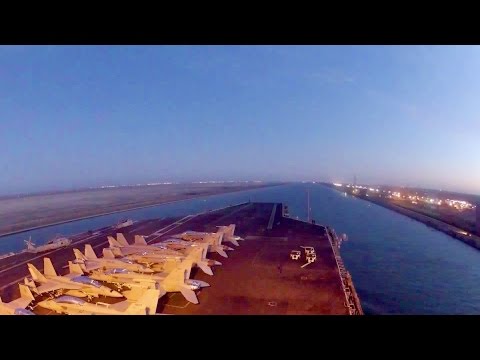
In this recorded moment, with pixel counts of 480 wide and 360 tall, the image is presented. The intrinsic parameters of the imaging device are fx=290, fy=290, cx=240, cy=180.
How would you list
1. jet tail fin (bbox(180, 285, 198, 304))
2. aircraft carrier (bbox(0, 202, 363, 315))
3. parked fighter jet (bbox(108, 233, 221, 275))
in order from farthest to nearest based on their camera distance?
parked fighter jet (bbox(108, 233, 221, 275)) < jet tail fin (bbox(180, 285, 198, 304)) < aircraft carrier (bbox(0, 202, 363, 315))

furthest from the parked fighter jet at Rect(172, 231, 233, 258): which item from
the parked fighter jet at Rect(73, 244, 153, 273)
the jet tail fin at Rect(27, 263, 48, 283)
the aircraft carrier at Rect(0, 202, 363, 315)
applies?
the jet tail fin at Rect(27, 263, 48, 283)

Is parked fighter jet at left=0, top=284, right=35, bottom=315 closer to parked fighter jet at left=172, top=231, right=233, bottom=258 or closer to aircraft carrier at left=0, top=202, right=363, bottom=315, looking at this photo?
aircraft carrier at left=0, top=202, right=363, bottom=315

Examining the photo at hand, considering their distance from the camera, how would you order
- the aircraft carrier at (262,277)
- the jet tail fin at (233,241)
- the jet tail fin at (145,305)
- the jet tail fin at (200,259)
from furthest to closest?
the jet tail fin at (233,241) < the jet tail fin at (200,259) < the aircraft carrier at (262,277) < the jet tail fin at (145,305)

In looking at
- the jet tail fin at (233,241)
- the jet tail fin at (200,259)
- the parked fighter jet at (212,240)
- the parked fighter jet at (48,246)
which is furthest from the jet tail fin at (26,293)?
the jet tail fin at (233,241)

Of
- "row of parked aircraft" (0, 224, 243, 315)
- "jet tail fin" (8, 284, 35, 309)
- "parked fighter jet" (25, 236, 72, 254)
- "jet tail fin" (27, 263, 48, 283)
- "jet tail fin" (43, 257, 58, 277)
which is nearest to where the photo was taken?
"row of parked aircraft" (0, 224, 243, 315)

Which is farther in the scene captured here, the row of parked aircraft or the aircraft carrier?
the aircraft carrier

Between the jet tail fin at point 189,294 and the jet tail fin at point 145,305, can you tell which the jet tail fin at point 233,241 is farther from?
the jet tail fin at point 145,305

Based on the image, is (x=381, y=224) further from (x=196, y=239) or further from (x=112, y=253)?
(x=112, y=253)
